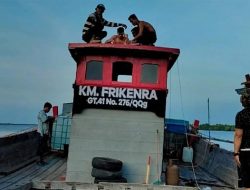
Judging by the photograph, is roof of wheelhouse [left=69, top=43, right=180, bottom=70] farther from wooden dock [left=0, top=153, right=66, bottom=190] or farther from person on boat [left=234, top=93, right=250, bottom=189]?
wooden dock [left=0, top=153, right=66, bottom=190]

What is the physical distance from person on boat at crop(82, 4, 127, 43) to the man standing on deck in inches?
177

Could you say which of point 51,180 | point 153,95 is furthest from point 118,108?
point 51,180

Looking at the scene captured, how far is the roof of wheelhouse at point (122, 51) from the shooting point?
8883 millimetres

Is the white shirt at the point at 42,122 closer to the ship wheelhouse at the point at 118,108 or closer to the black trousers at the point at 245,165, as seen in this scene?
the ship wheelhouse at the point at 118,108

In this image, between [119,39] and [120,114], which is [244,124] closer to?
[120,114]

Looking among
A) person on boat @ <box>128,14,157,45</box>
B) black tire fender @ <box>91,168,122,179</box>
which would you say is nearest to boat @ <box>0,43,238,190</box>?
black tire fender @ <box>91,168,122,179</box>

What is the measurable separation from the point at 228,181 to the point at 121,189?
13.9 ft

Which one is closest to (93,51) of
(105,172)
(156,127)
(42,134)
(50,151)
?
(156,127)

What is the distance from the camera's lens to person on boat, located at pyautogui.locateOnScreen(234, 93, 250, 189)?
6242 mm

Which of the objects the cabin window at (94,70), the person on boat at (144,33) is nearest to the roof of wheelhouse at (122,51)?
the cabin window at (94,70)

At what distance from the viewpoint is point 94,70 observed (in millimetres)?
9203

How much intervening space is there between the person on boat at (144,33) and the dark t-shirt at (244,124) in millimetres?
3796

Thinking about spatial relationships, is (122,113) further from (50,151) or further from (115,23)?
(50,151)

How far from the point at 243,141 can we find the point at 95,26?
514 centimetres
